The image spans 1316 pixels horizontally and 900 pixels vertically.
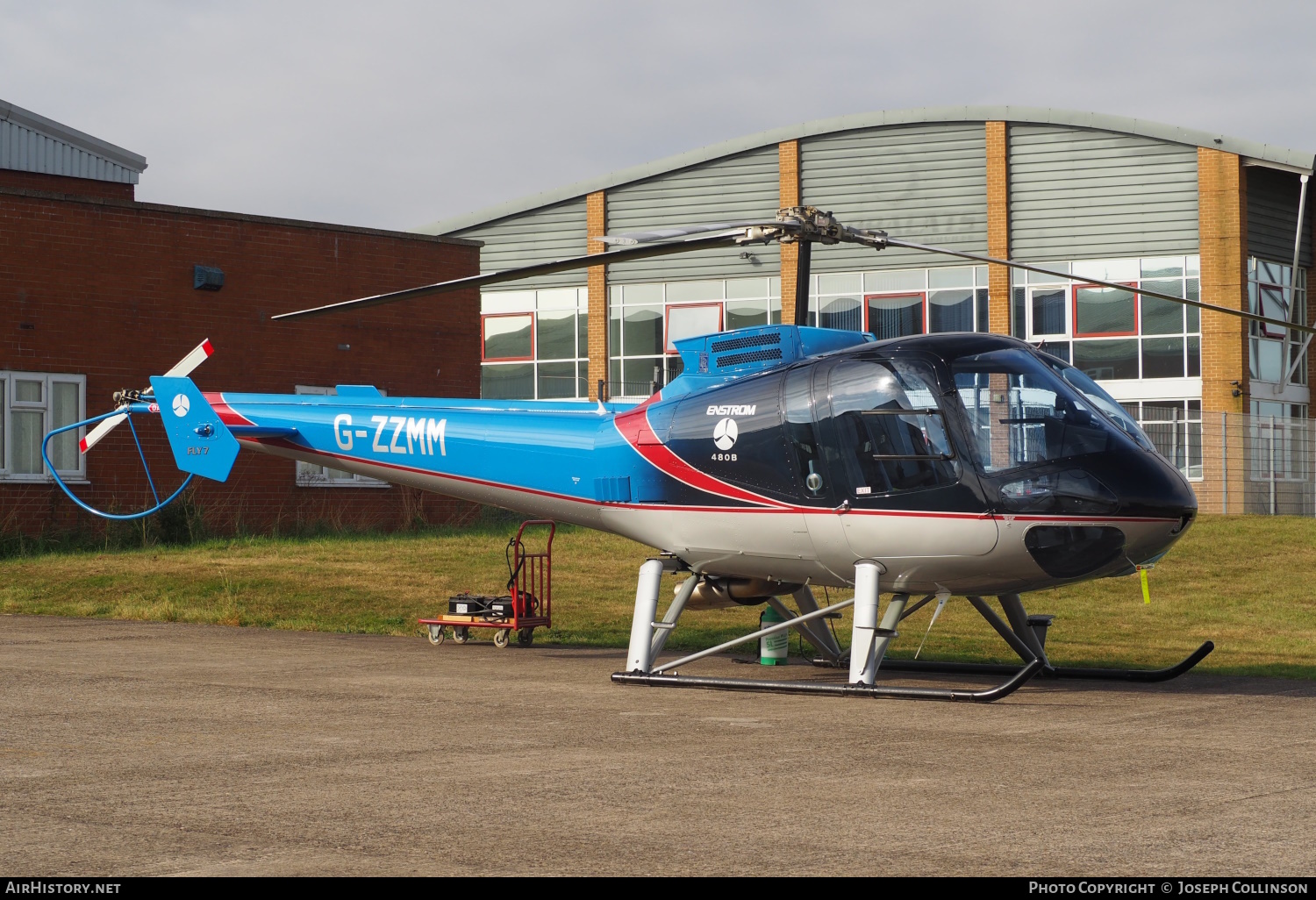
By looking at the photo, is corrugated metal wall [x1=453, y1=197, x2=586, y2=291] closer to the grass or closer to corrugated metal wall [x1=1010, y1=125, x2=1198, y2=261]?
corrugated metal wall [x1=1010, y1=125, x2=1198, y2=261]

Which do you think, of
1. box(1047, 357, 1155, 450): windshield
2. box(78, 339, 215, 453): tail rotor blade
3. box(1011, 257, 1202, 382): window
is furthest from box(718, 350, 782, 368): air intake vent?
box(1011, 257, 1202, 382): window

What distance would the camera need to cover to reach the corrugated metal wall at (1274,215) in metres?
36.2

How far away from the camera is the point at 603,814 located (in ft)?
20.6


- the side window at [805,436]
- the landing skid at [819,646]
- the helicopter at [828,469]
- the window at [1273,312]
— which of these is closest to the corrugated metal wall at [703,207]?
the window at [1273,312]

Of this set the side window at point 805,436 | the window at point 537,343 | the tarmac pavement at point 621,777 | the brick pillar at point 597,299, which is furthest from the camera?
the window at point 537,343

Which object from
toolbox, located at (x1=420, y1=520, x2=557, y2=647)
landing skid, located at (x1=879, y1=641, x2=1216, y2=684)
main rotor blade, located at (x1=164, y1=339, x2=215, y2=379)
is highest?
main rotor blade, located at (x1=164, y1=339, x2=215, y2=379)

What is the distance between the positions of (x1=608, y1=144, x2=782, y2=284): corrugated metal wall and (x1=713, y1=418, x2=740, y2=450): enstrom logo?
28.8 meters

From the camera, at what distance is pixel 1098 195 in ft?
122

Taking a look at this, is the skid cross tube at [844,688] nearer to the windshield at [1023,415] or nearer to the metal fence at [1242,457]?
the windshield at [1023,415]

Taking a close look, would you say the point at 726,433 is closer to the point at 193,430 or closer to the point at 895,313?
the point at 193,430

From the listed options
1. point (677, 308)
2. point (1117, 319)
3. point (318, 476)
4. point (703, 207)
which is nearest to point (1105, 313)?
point (1117, 319)

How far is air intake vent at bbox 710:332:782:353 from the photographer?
467 inches

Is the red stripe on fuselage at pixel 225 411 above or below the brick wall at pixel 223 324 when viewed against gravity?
below

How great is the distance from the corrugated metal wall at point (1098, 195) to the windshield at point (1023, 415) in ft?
92.1
